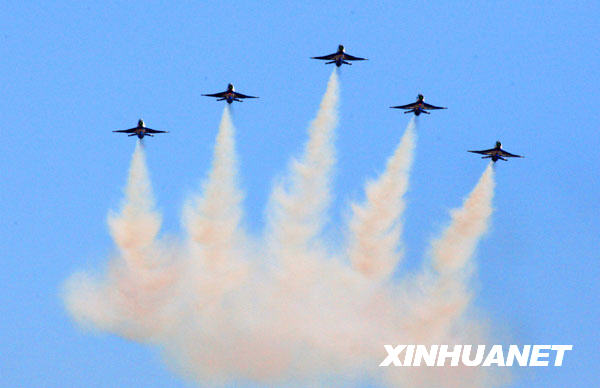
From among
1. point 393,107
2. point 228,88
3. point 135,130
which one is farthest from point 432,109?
point 135,130

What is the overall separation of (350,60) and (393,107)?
206 inches

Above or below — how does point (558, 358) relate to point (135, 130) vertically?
below

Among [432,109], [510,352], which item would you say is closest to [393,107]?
[432,109]

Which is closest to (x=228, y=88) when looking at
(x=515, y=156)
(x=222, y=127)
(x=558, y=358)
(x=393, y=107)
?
(x=222, y=127)

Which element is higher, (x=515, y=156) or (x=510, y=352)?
(x=515, y=156)

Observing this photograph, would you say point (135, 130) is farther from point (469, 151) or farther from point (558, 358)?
point (558, 358)

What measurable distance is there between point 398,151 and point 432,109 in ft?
15.8

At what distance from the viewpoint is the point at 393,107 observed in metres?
128

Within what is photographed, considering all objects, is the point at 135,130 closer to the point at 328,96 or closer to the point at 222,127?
the point at 222,127

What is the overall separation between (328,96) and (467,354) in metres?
24.0

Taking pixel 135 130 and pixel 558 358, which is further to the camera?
pixel 135 130

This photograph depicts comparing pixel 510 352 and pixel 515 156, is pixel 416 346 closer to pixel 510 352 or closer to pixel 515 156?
pixel 510 352

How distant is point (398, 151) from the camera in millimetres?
131250

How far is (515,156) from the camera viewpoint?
128 m
